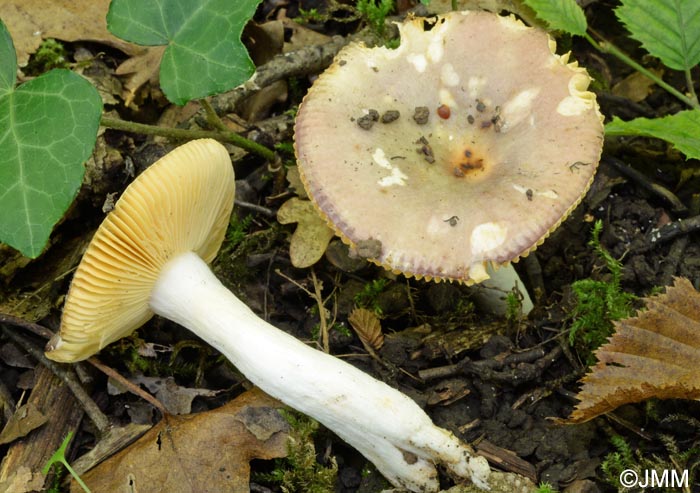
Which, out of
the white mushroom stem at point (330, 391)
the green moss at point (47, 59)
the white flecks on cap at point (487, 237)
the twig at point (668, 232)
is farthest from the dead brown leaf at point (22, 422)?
the twig at point (668, 232)

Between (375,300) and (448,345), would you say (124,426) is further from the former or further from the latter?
(448,345)

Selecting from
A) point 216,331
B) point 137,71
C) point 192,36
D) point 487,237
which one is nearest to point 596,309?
point 487,237

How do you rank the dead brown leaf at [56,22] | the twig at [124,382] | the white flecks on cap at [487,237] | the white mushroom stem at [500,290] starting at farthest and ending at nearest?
the dead brown leaf at [56,22] < the white mushroom stem at [500,290] < the twig at [124,382] < the white flecks on cap at [487,237]

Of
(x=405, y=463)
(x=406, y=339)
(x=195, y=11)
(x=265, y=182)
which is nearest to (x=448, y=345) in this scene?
(x=406, y=339)

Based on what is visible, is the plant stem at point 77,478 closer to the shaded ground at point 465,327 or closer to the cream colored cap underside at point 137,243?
the shaded ground at point 465,327

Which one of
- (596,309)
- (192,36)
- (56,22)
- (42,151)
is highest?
(192,36)

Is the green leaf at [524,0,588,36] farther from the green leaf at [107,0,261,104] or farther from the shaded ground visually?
the green leaf at [107,0,261,104]

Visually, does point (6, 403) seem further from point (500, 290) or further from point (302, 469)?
point (500, 290)
